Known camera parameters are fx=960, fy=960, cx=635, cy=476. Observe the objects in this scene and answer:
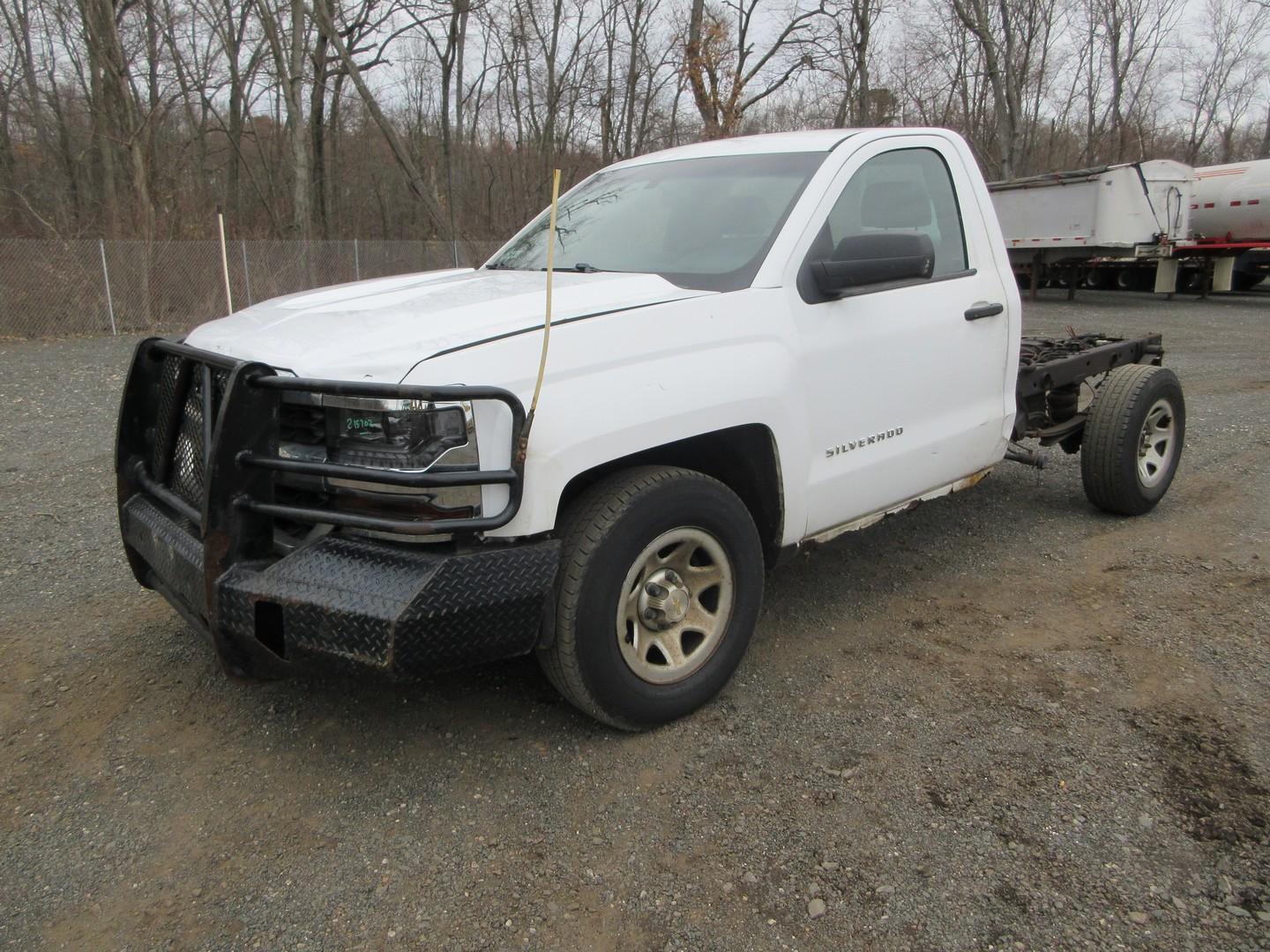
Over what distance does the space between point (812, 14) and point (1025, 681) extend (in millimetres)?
28452

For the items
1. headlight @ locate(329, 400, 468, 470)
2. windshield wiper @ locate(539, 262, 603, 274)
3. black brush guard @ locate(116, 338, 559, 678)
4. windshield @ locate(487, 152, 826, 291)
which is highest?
windshield @ locate(487, 152, 826, 291)

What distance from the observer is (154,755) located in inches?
121

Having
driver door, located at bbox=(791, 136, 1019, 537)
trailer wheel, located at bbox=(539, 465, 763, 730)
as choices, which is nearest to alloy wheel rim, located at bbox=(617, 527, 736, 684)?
trailer wheel, located at bbox=(539, 465, 763, 730)

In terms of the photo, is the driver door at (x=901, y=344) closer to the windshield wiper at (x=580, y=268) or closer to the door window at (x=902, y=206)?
the door window at (x=902, y=206)

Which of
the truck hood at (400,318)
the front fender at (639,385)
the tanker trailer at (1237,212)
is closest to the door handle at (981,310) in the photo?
the front fender at (639,385)

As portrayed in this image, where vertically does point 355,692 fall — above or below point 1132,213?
below

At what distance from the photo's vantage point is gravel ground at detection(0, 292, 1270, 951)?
2.36 meters

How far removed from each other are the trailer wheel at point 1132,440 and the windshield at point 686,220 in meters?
2.53

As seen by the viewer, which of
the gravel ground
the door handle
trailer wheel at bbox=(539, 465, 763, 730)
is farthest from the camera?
the door handle

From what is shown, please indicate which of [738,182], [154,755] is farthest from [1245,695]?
[154,755]

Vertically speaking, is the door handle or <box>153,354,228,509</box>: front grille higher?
the door handle

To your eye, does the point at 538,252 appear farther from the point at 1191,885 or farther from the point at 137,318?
the point at 137,318

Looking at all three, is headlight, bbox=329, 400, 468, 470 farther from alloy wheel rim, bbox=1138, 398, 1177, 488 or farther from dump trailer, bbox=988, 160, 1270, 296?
dump trailer, bbox=988, 160, 1270, 296

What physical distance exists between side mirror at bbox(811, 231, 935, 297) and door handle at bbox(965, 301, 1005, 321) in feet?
2.61
